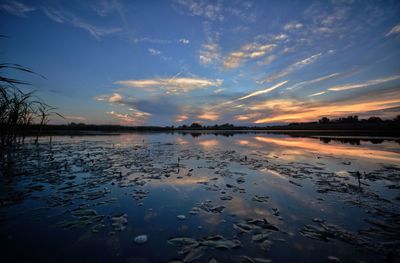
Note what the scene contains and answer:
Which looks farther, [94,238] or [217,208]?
[217,208]

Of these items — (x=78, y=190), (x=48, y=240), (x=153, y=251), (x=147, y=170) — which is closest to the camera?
(x=153, y=251)

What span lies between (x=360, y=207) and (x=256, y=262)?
338cm

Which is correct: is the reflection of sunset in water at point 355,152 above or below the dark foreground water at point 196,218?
above

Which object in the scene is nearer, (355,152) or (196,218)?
(196,218)

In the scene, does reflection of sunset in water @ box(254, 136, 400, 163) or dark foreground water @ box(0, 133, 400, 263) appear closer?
dark foreground water @ box(0, 133, 400, 263)

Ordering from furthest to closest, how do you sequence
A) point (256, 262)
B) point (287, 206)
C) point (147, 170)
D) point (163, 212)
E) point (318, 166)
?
point (318, 166) < point (147, 170) < point (287, 206) < point (163, 212) < point (256, 262)

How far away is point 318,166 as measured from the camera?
8.42 metres

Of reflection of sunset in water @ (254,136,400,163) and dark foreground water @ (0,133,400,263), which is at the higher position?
reflection of sunset in water @ (254,136,400,163)

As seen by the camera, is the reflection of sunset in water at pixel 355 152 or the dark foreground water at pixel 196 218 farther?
the reflection of sunset in water at pixel 355 152

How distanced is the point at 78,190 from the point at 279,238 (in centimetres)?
503

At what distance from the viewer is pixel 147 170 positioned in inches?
298

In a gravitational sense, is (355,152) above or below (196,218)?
above

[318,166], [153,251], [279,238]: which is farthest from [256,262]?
[318,166]

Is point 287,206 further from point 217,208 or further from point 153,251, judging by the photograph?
point 153,251
